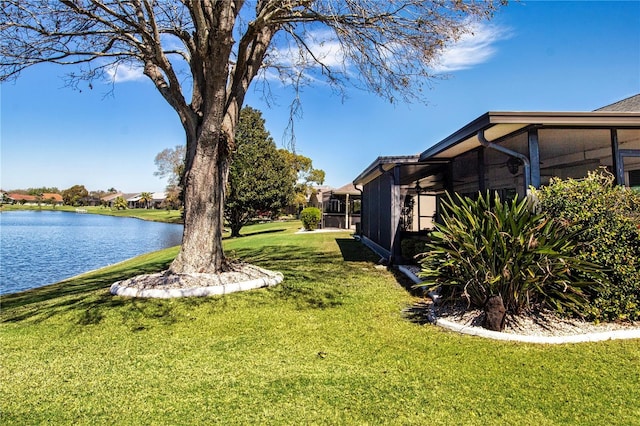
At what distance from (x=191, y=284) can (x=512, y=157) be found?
6.43 metres

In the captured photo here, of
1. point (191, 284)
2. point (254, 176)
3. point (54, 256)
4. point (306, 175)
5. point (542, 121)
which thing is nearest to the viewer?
point (542, 121)

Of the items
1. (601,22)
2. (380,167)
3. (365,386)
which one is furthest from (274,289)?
(601,22)

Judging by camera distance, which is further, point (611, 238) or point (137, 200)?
point (137, 200)

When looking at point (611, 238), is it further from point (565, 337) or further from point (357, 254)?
point (357, 254)

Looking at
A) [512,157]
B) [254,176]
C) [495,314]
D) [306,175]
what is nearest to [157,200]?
[306,175]

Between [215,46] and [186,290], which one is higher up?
[215,46]

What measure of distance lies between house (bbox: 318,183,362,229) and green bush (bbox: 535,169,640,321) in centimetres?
1962

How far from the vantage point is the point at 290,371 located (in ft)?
11.6

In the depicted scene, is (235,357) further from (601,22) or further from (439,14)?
(601,22)

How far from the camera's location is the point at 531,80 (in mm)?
10734

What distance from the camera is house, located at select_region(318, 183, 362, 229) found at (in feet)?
83.8

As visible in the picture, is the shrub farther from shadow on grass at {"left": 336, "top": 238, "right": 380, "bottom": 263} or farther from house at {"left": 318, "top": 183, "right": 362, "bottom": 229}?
house at {"left": 318, "top": 183, "right": 362, "bottom": 229}

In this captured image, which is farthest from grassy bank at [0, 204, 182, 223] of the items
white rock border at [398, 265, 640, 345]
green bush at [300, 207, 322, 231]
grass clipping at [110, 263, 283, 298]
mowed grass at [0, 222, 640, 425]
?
white rock border at [398, 265, 640, 345]

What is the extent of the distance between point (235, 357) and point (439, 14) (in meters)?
7.07
